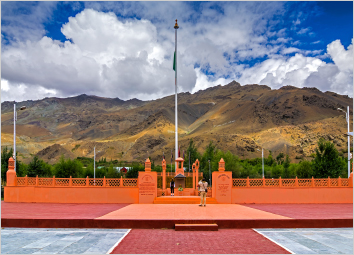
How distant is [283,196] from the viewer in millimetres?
19578

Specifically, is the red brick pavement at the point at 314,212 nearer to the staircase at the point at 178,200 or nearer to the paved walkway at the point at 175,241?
the paved walkway at the point at 175,241

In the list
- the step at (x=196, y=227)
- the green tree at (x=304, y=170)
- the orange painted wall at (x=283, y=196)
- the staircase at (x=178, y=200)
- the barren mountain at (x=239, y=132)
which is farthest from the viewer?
the barren mountain at (x=239, y=132)

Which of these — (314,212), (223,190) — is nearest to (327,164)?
(223,190)

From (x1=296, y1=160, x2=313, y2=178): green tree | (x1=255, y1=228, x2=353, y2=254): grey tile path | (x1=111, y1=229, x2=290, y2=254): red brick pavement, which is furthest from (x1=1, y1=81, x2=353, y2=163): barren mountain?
(x1=111, y1=229, x2=290, y2=254): red brick pavement

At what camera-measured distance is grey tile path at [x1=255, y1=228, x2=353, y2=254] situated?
25.6 feet

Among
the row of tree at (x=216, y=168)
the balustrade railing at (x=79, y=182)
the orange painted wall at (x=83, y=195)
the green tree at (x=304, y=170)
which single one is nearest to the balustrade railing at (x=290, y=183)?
the orange painted wall at (x=83, y=195)

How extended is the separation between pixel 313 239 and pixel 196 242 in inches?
128

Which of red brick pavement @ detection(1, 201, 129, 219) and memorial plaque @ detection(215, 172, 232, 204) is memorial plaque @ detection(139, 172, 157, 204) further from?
red brick pavement @ detection(1, 201, 129, 219)

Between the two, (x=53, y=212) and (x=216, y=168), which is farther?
(x=216, y=168)

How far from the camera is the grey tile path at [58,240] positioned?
762 centimetres

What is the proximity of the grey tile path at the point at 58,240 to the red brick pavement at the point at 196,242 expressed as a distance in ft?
1.56

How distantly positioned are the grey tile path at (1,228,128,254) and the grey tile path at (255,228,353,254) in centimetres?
446

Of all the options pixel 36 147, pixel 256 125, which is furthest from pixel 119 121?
pixel 256 125

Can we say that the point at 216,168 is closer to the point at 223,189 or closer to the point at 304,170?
the point at 304,170
